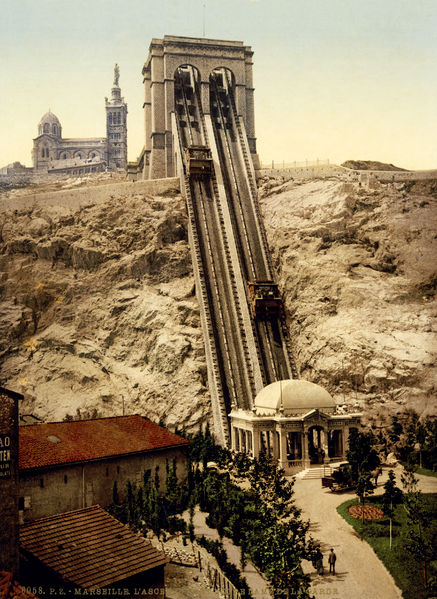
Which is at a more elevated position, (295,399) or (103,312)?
(103,312)

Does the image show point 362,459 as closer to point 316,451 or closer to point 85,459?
point 316,451

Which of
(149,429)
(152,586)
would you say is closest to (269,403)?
(149,429)

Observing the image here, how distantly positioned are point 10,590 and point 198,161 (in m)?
73.8

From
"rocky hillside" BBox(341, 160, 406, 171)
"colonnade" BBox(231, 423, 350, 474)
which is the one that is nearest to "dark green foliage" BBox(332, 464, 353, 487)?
"colonnade" BBox(231, 423, 350, 474)

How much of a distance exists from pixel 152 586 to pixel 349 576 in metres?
11.6

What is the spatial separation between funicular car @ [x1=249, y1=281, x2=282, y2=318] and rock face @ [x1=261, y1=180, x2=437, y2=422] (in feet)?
7.78

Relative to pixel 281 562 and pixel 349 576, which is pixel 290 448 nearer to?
pixel 349 576

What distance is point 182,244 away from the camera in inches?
3356

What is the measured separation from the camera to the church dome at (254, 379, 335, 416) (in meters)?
59.7

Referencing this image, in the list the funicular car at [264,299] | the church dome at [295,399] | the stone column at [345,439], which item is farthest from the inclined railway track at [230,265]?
the stone column at [345,439]

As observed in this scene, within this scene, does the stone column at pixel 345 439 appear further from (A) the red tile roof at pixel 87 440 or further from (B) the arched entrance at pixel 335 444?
(A) the red tile roof at pixel 87 440

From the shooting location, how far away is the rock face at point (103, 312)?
7306 cm

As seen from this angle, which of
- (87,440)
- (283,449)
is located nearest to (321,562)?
(283,449)

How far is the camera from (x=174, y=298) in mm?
79812
